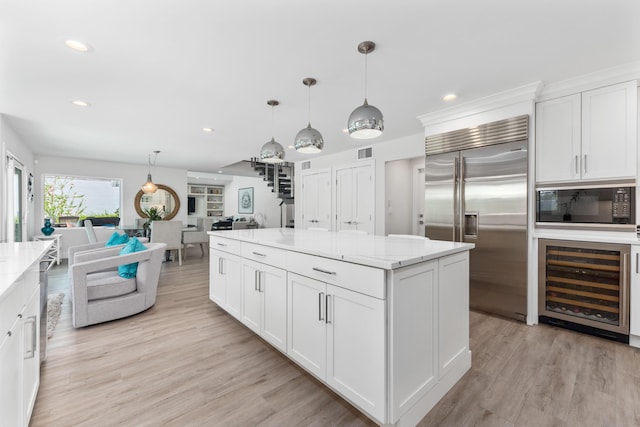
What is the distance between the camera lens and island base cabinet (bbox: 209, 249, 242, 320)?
2830 mm

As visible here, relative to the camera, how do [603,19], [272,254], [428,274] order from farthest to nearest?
[272,254] → [603,19] → [428,274]

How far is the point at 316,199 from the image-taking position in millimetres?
6371

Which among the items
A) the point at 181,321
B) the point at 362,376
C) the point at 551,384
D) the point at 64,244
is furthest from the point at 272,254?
the point at 64,244

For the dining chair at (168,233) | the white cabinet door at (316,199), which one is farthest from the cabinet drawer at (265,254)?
the dining chair at (168,233)

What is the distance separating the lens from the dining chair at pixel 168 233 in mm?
5797

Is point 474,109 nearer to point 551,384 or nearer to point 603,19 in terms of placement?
point 603,19

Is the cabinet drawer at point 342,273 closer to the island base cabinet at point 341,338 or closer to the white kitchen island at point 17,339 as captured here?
the island base cabinet at point 341,338

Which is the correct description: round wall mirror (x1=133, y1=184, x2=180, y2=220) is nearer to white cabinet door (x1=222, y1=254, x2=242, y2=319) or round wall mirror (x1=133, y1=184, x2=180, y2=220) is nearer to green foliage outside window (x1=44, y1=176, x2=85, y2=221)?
green foliage outside window (x1=44, y1=176, x2=85, y2=221)

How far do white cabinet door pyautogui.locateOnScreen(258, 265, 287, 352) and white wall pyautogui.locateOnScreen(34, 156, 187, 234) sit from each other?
22.8ft

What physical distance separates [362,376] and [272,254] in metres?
1.11

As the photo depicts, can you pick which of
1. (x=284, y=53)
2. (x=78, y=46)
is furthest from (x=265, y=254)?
(x=78, y=46)

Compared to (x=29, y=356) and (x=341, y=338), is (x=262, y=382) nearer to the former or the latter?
(x=341, y=338)

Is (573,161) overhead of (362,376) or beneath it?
overhead

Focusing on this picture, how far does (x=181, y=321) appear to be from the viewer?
3.06 meters
